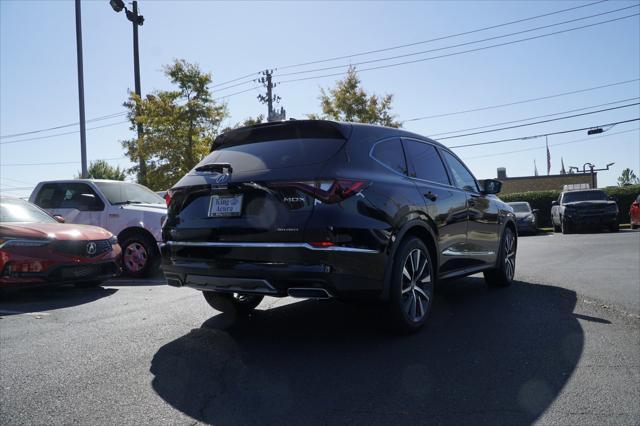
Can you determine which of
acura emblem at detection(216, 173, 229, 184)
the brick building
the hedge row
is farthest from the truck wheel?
the brick building

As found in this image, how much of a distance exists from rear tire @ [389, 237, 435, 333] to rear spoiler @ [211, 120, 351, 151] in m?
1.04

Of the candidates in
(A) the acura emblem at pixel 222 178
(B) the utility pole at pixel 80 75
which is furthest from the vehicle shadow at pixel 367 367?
(B) the utility pole at pixel 80 75

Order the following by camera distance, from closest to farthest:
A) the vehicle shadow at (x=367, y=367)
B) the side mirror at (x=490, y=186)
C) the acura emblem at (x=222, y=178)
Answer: the vehicle shadow at (x=367, y=367) < the acura emblem at (x=222, y=178) < the side mirror at (x=490, y=186)

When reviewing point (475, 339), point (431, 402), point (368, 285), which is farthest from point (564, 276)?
point (431, 402)

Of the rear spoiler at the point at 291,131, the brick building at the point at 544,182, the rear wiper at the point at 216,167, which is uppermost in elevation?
the brick building at the point at 544,182

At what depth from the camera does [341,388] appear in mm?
3201

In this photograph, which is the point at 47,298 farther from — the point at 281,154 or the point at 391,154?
the point at 391,154

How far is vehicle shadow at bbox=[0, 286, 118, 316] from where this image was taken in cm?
613

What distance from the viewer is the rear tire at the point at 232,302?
5.10 metres

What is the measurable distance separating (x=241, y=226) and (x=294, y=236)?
47cm

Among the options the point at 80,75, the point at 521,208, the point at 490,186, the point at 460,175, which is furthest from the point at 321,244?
the point at 521,208

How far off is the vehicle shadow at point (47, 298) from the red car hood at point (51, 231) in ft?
2.44

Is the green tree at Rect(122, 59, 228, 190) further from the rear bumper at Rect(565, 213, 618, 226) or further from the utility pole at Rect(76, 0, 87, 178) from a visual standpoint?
the rear bumper at Rect(565, 213, 618, 226)

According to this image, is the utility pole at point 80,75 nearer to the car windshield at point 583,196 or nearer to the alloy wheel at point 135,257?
the alloy wheel at point 135,257
